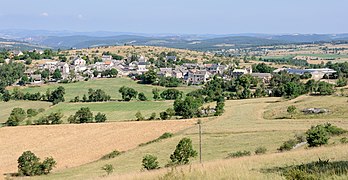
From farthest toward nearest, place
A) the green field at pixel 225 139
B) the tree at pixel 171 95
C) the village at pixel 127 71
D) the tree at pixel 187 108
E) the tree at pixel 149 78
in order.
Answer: the village at pixel 127 71
the tree at pixel 149 78
the tree at pixel 171 95
the tree at pixel 187 108
the green field at pixel 225 139

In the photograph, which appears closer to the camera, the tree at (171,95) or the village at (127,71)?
the tree at (171,95)

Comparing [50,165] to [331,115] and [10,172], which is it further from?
[331,115]

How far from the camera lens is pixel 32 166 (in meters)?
29.7

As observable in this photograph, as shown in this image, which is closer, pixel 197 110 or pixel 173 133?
pixel 173 133

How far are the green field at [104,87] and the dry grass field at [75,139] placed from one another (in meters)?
25.7

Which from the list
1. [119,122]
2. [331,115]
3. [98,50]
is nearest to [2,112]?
[119,122]

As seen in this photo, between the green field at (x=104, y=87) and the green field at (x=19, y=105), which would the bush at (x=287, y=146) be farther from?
the green field at (x=104, y=87)

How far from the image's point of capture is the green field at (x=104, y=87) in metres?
77.4

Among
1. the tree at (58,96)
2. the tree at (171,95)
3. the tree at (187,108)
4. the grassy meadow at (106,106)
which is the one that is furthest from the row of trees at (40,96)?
the tree at (187,108)

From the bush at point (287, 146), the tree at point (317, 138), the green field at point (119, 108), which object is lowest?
the green field at point (119, 108)

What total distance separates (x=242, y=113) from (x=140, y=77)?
46.5m

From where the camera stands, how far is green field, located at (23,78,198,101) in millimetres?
77387

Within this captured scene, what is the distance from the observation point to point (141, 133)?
42.9 metres

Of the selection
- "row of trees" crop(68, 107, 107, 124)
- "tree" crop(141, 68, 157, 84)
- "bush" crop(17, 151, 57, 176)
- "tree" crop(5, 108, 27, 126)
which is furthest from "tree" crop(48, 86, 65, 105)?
"bush" crop(17, 151, 57, 176)
